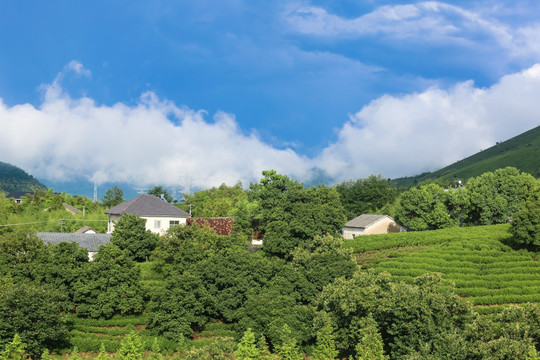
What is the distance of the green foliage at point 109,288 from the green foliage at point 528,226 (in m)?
33.8

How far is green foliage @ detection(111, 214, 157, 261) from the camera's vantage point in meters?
46.0

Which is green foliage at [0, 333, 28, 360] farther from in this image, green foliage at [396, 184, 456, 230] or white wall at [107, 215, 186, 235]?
green foliage at [396, 184, 456, 230]

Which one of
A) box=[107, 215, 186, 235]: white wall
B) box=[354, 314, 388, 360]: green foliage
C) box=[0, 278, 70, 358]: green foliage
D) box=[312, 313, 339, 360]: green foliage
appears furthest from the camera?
box=[107, 215, 186, 235]: white wall

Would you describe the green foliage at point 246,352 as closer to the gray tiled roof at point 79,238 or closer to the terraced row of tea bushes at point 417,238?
the terraced row of tea bushes at point 417,238

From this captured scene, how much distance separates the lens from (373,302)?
24453 mm

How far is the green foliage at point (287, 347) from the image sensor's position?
22906 millimetres

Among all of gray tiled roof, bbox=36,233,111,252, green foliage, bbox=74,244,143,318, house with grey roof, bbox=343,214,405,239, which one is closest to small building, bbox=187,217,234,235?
gray tiled roof, bbox=36,233,111,252

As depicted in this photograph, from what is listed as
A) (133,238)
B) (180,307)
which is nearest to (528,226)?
Answer: (180,307)

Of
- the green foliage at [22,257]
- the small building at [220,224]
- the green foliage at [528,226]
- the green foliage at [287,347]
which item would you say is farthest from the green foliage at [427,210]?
the green foliage at [22,257]

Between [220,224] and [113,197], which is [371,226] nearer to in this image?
[220,224]

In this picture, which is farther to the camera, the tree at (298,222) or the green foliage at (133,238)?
the green foliage at (133,238)

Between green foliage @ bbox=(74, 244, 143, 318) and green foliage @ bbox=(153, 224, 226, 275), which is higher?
green foliage @ bbox=(153, 224, 226, 275)

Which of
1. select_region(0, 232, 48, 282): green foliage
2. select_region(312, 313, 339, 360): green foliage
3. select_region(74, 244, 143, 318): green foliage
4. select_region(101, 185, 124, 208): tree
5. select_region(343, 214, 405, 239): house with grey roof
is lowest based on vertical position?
select_region(312, 313, 339, 360): green foliage

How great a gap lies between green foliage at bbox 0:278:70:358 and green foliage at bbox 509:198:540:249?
3802 cm
